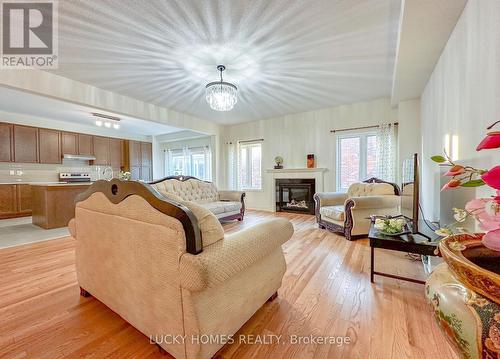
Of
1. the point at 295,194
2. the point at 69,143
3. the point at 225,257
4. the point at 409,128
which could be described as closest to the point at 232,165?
the point at 295,194

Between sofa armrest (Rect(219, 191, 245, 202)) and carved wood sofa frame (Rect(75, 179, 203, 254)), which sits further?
sofa armrest (Rect(219, 191, 245, 202))

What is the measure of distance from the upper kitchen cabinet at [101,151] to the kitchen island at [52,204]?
2.41 meters

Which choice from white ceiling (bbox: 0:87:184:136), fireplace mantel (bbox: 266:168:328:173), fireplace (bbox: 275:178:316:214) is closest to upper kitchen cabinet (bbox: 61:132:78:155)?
white ceiling (bbox: 0:87:184:136)

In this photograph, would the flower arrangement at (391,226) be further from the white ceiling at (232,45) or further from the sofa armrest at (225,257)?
the white ceiling at (232,45)

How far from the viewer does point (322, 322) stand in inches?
58.7

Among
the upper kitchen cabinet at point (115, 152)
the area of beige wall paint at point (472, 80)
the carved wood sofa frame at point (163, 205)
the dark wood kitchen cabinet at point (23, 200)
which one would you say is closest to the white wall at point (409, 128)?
the area of beige wall paint at point (472, 80)

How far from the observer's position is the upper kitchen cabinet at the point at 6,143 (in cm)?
485

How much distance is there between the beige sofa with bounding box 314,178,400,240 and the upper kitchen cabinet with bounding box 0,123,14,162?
23.0ft

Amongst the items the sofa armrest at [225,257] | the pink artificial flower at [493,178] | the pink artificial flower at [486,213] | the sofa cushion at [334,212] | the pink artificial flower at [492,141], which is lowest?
the sofa cushion at [334,212]

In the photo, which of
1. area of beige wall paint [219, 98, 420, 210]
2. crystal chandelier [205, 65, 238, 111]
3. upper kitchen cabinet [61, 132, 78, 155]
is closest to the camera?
crystal chandelier [205, 65, 238, 111]

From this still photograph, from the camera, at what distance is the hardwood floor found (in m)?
1.26

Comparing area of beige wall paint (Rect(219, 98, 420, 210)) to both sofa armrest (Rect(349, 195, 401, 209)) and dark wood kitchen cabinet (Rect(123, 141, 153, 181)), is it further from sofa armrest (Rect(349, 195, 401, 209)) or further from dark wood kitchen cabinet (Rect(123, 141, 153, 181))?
dark wood kitchen cabinet (Rect(123, 141, 153, 181))

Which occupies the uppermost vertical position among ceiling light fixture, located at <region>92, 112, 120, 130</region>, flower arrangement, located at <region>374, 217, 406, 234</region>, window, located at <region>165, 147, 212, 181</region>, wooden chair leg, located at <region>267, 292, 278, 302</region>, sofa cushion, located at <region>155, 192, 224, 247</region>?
ceiling light fixture, located at <region>92, 112, 120, 130</region>

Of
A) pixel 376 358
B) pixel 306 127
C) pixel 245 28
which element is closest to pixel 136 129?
pixel 306 127
